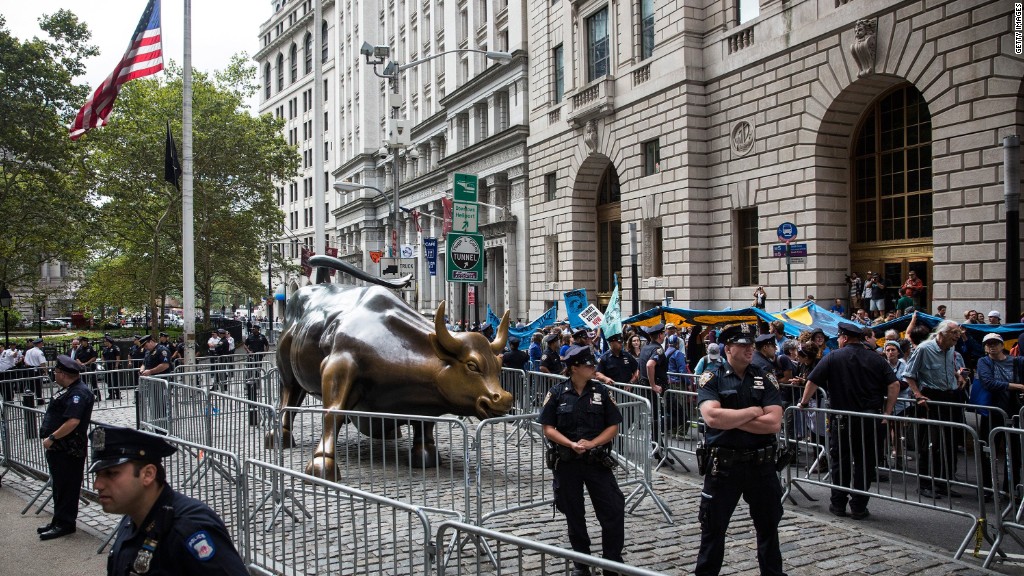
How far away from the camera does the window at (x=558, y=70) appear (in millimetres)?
33719

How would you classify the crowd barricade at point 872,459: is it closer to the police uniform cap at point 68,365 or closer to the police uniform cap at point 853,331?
the police uniform cap at point 853,331

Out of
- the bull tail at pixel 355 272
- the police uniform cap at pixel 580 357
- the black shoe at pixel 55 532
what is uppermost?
the bull tail at pixel 355 272

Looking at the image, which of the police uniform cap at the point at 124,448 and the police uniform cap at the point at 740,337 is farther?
the police uniform cap at the point at 740,337

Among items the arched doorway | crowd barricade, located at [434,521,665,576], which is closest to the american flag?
crowd barricade, located at [434,521,665,576]

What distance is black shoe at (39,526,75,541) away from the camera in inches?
299

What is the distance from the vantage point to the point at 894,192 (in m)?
21.0

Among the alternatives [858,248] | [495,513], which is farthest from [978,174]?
[495,513]

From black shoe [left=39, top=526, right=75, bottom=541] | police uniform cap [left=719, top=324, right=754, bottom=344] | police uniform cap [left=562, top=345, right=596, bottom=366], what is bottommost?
black shoe [left=39, top=526, right=75, bottom=541]

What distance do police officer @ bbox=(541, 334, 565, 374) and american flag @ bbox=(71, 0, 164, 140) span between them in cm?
1059

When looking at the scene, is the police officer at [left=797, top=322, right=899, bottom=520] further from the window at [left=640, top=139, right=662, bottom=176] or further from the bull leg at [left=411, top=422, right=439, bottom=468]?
the window at [left=640, top=139, right=662, bottom=176]

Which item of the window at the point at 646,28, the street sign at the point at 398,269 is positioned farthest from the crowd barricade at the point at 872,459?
the window at the point at 646,28

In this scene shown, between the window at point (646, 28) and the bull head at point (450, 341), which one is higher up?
the window at point (646, 28)

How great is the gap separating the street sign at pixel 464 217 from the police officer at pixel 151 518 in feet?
35.5

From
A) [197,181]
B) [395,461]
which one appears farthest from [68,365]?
[197,181]
